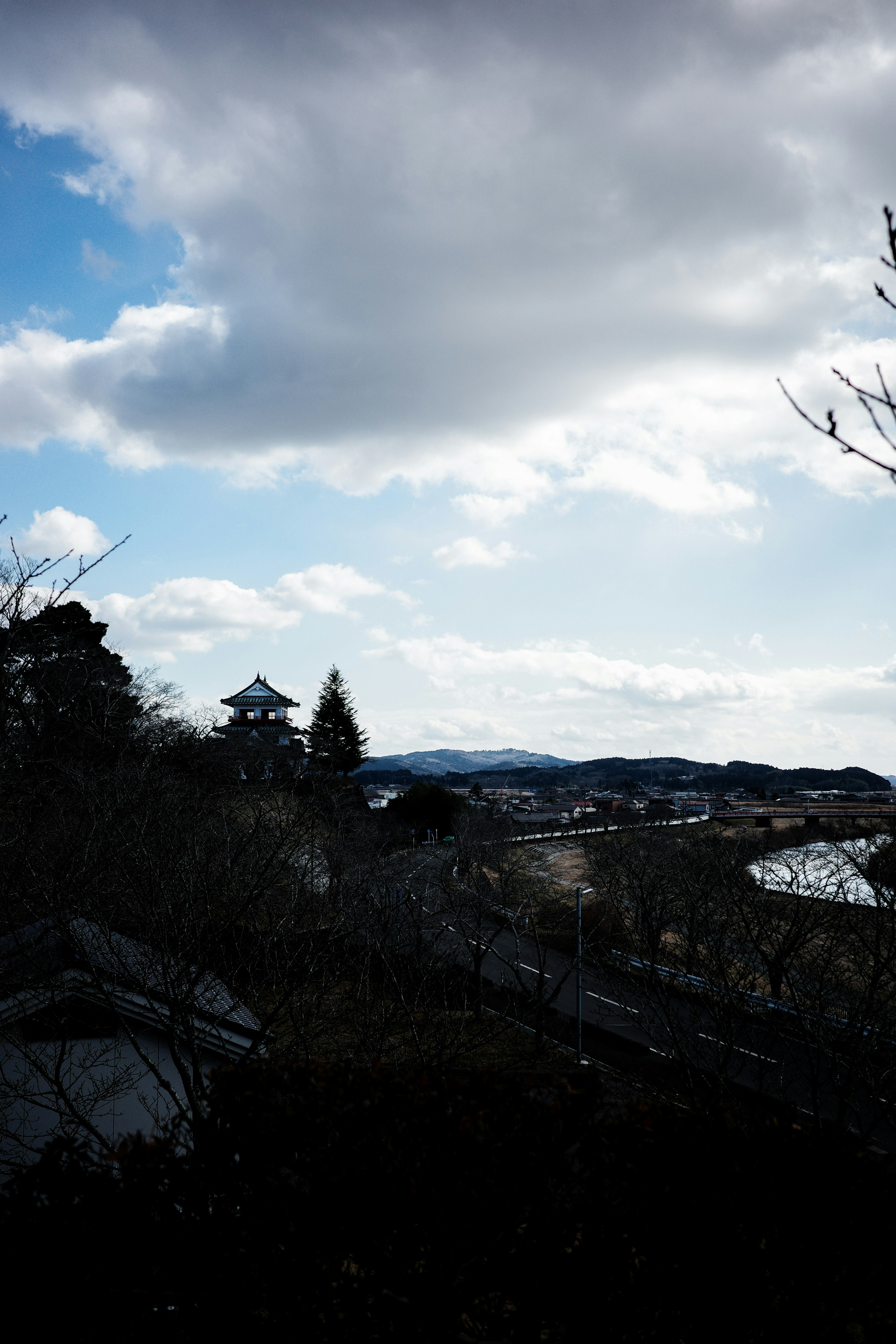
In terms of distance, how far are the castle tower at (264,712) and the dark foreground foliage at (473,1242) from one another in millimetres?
52796

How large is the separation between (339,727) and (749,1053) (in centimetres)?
4655

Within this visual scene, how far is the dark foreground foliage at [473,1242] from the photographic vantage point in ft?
11.6

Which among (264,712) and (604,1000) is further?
(264,712)

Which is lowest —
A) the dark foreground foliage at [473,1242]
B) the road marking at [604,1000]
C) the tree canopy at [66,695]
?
the road marking at [604,1000]

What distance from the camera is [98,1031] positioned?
12.1 metres

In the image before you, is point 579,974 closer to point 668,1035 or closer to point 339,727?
point 668,1035

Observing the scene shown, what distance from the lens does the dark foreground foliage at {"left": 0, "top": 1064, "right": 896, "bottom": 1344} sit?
3533 mm

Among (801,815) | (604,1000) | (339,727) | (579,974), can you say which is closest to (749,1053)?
(579,974)

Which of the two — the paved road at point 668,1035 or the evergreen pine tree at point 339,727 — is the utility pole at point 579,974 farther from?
the evergreen pine tree at point 339,727

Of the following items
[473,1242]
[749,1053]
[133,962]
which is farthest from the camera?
[749,1053]

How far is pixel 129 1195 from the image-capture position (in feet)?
12.1

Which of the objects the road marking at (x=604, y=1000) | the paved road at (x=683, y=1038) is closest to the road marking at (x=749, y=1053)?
the paved road at (x=683, y=1038)

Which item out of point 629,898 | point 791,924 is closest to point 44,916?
point 791,924

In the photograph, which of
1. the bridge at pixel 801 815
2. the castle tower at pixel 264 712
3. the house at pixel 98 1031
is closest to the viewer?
the house at pixel 98 1031
